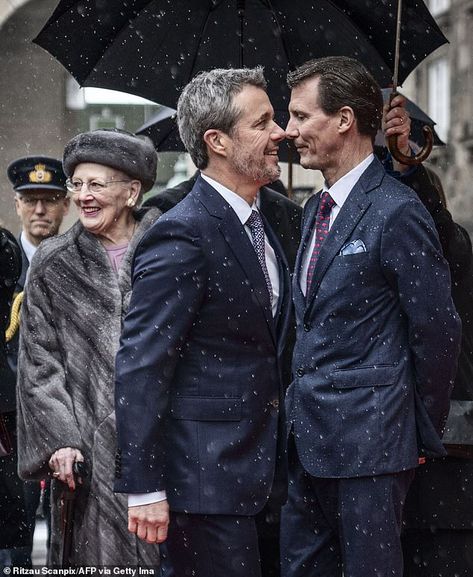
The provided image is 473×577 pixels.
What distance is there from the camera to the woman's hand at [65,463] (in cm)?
491

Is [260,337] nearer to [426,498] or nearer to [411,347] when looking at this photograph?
[411,347]

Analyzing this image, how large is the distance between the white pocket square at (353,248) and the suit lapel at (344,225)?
14 millimetres

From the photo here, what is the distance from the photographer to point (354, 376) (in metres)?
4.01

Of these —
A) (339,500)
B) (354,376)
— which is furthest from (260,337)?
(339,500)

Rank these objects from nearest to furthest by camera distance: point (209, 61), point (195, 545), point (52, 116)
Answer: point (195, 545) < point (209, 61) < point (52, 116)

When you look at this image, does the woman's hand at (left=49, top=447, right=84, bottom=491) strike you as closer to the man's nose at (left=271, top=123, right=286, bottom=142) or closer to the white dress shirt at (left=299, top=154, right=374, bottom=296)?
the white dress shirt at (left=299, top=154, right=374, bottom=296)

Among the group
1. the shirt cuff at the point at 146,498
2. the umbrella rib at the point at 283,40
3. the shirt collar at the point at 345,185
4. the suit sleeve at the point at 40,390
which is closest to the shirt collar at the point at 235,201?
the shirt collar at the point at 345,185

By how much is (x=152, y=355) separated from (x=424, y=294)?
2.80 feet

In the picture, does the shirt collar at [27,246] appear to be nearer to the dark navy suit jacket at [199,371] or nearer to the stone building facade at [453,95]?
the dark navy suit jacket at [199,371]

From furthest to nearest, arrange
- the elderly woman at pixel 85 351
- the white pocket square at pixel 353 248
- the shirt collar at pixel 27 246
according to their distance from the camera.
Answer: the shirt collar at pixel 27 246 < the elderly woman at pixel 85 351 < the white pocket square at pixel 353 248

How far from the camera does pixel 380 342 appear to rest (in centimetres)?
400

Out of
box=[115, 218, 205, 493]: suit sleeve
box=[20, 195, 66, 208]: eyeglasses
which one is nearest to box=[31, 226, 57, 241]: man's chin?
box=[20, 195, 66, 208]: eyeglasses

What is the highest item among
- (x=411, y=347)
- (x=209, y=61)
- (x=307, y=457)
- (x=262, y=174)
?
(x=209, y=61)

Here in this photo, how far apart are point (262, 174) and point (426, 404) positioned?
87 cm
